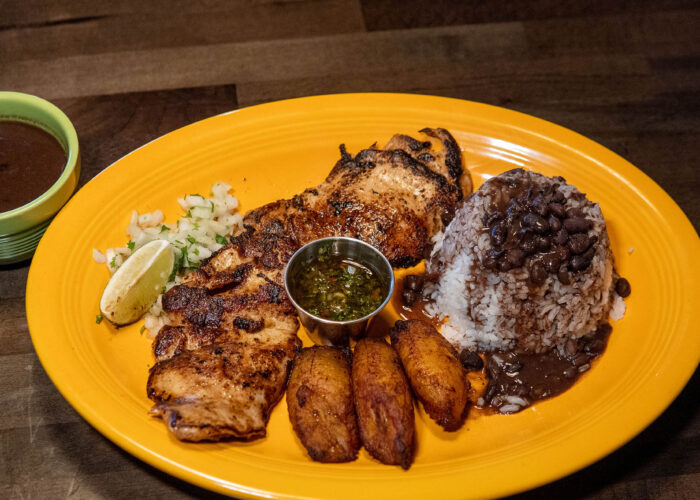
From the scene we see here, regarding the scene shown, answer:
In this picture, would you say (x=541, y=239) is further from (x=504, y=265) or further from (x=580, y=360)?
(x=580, y=360)

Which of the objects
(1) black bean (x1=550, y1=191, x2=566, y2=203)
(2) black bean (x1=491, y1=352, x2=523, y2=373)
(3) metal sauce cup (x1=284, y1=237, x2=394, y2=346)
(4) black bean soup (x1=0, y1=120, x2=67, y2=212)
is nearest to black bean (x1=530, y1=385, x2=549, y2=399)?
(2) black bean (x1=491, y1=352, x2=523, y2=373)

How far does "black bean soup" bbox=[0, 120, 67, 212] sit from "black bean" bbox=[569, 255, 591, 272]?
3.52 meters

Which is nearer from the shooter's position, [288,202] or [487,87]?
[288,202]

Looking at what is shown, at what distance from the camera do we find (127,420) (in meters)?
3.41

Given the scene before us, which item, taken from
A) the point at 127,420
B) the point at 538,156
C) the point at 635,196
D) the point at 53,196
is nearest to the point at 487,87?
the point at 538,156

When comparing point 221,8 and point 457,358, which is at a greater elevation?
point 221,8

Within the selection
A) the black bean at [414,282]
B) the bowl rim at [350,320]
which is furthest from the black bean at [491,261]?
the bowl rim at [350,320]

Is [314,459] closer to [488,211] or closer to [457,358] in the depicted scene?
[457,358]

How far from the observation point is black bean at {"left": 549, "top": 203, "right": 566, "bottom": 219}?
394cm

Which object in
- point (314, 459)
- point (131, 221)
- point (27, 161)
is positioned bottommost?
point (314, 459)

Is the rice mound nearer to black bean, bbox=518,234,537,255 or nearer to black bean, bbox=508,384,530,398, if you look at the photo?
black bean, bbox=518,234,537,255

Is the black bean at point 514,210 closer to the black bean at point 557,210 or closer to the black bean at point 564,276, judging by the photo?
the black bean at point 557,210

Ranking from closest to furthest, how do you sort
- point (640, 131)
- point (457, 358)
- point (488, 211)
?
1. point (457, 358)
2. point (488, 211)
3. point (640, 131)

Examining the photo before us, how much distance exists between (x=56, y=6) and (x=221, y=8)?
5.35 ft
